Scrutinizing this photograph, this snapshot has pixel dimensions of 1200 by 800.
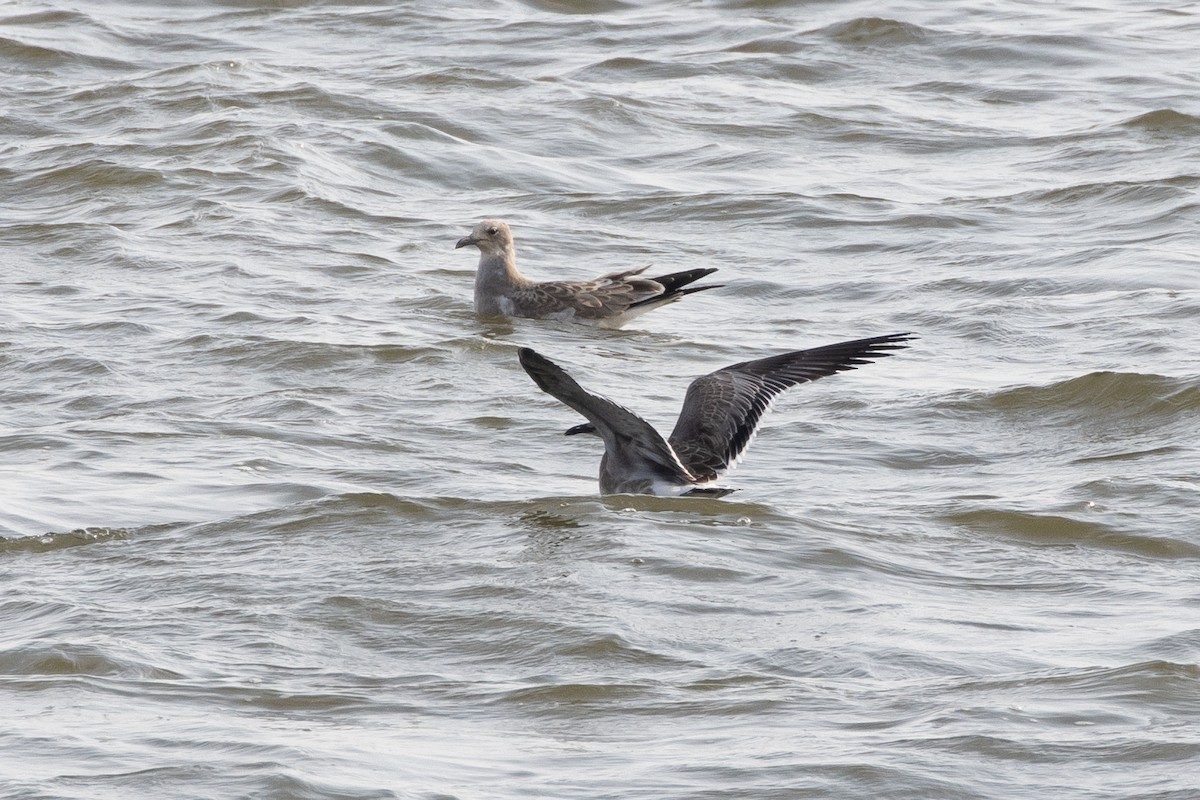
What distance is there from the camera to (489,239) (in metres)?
12.6

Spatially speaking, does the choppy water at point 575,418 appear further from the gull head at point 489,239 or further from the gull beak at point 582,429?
the gull head at point 489,239

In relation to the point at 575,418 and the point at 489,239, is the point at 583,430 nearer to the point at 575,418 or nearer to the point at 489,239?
the point at 575,418

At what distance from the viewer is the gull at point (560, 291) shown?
11.9 m

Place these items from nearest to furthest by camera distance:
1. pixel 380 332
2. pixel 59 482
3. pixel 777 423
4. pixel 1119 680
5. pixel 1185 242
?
pixel 1119 680, pixel 59 482, pixel 777 423, pixel 380 332, pixel 1185 242

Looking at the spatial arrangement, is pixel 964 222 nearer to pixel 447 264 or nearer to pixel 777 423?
pixel 447 264

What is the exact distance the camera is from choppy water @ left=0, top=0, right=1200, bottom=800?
227 inches

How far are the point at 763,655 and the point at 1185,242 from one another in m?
7.65

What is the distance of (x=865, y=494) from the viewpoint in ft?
27.9

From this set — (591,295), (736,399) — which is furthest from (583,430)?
(591,295)

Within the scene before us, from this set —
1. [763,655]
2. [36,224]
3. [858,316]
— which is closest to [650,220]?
[858,316]

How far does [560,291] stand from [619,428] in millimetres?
4709

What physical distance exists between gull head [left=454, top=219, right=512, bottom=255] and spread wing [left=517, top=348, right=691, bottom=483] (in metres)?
4.69

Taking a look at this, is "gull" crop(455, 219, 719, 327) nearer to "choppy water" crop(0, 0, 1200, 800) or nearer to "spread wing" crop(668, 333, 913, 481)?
"choppy water" crop(0, 0, 1200, 800)

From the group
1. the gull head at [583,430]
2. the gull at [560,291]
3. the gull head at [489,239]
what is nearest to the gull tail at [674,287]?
the gull at [560,291]
